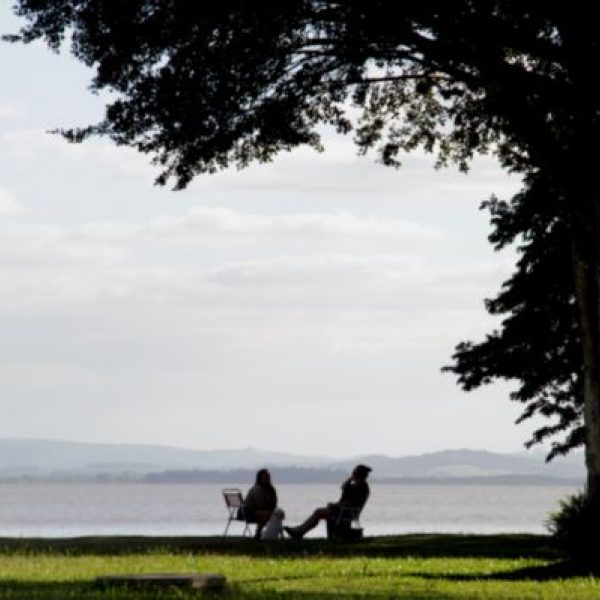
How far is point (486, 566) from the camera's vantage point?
82.5 feet

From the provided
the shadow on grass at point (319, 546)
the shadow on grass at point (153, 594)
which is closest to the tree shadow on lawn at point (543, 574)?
the shadow on grass at point (153, 594)

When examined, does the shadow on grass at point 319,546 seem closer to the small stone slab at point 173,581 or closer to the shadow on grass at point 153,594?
the shadow on grass at point 153,594

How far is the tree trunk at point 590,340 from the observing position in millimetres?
27633

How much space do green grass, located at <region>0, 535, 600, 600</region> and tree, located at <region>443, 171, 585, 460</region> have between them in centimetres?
785

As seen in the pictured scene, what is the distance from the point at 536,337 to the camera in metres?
40.1

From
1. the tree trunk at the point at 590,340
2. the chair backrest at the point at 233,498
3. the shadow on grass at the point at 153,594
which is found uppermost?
the tree trunk at the point at 590,340

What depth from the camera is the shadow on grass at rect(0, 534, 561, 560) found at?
2825cm

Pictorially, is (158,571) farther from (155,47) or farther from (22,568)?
(155,47)

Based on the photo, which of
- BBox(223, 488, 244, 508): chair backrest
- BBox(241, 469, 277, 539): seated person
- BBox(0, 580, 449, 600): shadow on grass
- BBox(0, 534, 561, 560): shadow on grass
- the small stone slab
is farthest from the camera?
BBox(223, 488, 244, 508): chair backrest

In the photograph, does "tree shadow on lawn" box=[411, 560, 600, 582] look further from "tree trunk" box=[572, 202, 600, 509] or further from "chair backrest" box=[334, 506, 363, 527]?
"chair backrest" box=[334, 506, 363, 527]

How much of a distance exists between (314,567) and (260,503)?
8497 millimetres

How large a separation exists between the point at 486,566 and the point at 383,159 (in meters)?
6.53

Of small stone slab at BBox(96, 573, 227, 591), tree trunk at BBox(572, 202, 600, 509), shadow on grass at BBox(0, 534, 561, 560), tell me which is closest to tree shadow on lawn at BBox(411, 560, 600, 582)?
tree trunk at BBox(572, 202, 600, 509)

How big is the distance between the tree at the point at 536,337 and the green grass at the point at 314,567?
7.85 m
